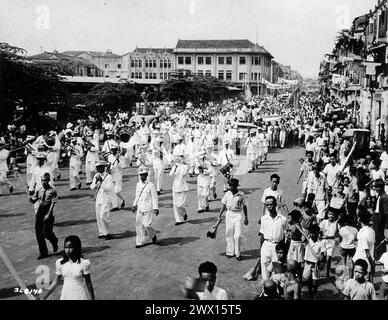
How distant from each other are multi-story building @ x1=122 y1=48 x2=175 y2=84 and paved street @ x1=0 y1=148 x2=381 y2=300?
5764cm

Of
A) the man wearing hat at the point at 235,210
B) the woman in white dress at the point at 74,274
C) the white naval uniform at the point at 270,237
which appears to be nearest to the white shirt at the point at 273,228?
the white naval uniform at the point at 270,237

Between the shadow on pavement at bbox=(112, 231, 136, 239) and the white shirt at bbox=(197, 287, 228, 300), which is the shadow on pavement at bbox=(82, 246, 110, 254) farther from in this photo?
the white shirt at bbox=(197, 287, 228, 300)

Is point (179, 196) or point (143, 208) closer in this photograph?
point (143, 208)

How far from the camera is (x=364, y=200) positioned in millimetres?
9641

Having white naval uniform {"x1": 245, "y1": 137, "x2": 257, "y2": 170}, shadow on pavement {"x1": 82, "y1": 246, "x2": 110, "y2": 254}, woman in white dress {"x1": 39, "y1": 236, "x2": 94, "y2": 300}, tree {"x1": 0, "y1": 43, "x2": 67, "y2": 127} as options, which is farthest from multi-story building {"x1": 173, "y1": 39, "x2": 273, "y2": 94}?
woman in white dress {"x1": 39, "y1": 236, "x2": 94, "y2": 300}

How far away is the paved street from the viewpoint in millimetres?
7051

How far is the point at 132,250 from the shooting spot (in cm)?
872

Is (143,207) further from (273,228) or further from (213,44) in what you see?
(213,44)

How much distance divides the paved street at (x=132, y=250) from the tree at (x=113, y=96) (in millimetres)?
22565

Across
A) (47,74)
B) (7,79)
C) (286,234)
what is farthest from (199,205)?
(47,74)

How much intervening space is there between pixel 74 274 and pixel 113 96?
105ft

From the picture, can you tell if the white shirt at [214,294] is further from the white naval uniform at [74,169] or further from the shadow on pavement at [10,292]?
the white naval uniform at [74,169]

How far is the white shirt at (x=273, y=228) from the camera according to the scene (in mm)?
6895

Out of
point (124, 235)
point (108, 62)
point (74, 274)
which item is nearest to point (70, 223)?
point (124, 235)
